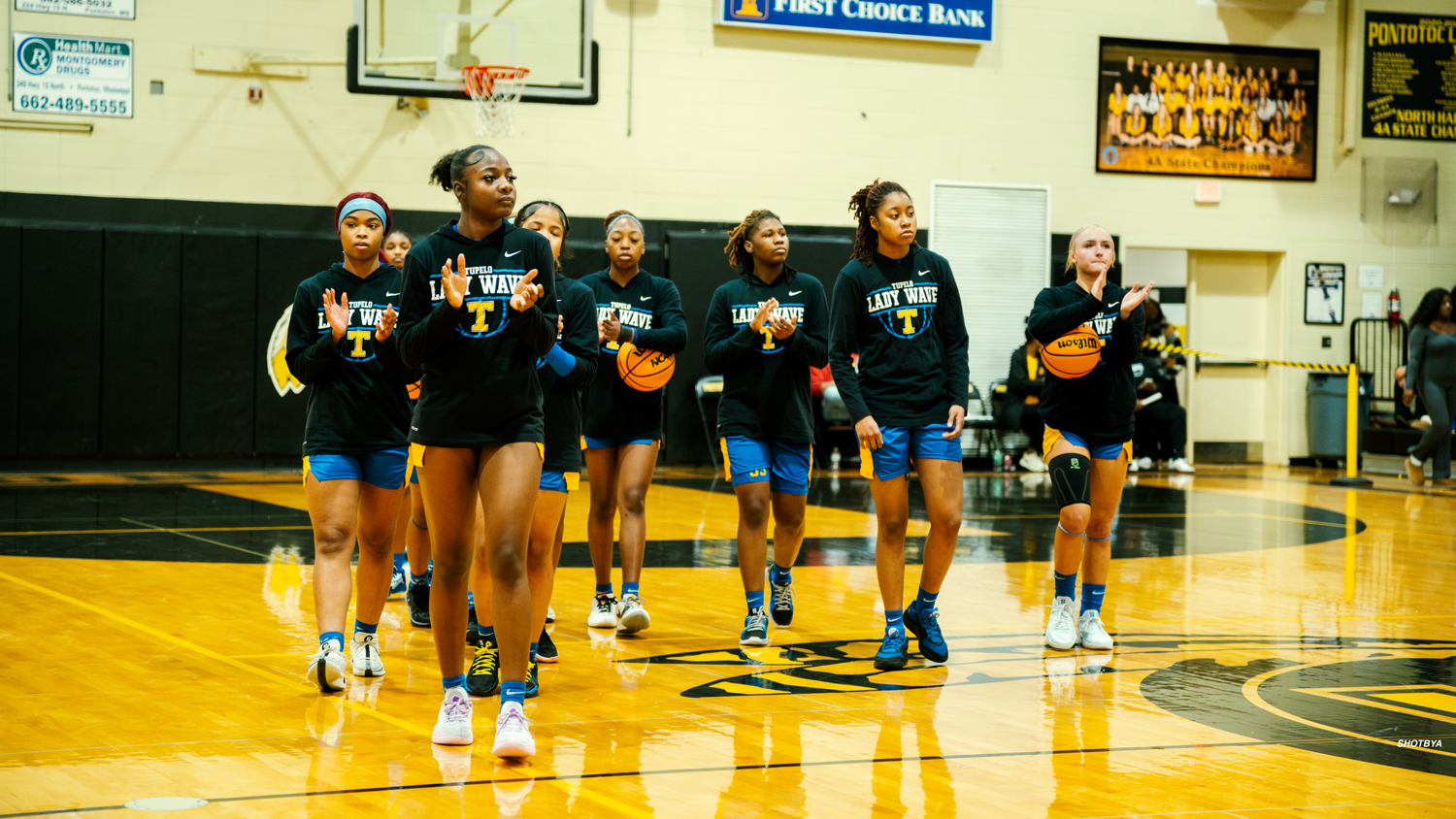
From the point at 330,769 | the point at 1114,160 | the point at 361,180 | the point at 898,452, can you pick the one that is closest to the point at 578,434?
the point at 898,452

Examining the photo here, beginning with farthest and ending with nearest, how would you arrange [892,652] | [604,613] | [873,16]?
[873,16] < [604,613] < [892,652]

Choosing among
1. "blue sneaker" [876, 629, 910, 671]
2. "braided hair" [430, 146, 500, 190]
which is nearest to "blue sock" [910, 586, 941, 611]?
"blue sneaker" [876, 629, 910, 671]

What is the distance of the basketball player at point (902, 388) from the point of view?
18.4 ft

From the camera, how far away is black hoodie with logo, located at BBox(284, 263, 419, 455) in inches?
201

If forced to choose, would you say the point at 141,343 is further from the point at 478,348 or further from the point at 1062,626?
the point at 478,348

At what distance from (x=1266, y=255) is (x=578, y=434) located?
15390 millimetres

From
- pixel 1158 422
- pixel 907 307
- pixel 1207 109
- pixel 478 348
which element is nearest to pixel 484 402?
pixel 478 348

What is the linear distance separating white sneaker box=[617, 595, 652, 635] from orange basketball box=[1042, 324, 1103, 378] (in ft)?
6.67

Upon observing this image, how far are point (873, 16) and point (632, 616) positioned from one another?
39.8 ft

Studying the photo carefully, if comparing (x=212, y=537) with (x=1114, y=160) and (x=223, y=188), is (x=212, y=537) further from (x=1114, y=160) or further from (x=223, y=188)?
(x=1114, y=160)

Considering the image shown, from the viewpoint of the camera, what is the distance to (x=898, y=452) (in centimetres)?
561

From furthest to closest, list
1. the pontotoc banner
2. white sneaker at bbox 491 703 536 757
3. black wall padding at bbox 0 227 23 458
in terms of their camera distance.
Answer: the pontotoc banner
black wall padding at bbox 0 227 23 458
white sneaker at bbox 491 703 536 757

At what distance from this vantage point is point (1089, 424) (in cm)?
604

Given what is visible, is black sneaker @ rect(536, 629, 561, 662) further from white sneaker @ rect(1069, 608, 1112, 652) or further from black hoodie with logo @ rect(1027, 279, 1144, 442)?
black hoodie with logo @ rect(1027, 279, 1144, 442)
